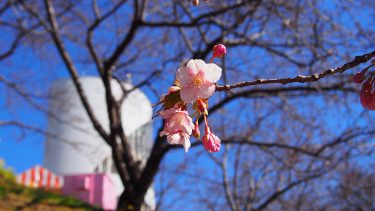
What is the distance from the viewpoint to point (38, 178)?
938 cm

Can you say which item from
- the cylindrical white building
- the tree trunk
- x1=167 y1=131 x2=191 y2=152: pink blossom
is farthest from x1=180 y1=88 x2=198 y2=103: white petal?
the cylindrical white building

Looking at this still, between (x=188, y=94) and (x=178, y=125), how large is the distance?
0.40ft

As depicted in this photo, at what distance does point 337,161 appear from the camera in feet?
22.6

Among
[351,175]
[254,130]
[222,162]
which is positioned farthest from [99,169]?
[351,175]

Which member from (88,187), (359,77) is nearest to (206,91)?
(359,77)

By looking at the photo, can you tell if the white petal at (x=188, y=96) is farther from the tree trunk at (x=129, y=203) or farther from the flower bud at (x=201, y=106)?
the tree trunk at (x=129, y=203)

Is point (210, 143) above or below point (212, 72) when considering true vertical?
below

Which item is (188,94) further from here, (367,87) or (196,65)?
(367,87)

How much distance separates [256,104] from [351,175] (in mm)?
2432

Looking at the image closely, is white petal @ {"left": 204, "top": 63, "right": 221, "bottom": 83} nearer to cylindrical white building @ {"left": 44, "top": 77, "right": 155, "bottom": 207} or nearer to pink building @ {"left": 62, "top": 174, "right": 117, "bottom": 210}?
pink building @ {"left": 62, "top": 174, "right": 117, "bottom": 210}

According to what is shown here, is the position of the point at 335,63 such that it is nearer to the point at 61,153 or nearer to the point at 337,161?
the point at 337,161

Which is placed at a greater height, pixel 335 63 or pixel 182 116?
pixel 335 63

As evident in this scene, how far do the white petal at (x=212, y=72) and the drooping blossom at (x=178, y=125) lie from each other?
0.10m

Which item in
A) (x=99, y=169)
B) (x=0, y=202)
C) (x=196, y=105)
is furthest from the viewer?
(x=99, y=169)
